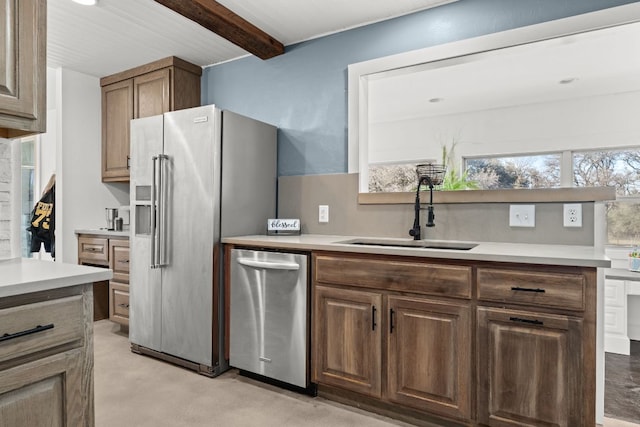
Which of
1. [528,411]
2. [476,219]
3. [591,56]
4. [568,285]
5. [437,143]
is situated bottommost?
[528,411]

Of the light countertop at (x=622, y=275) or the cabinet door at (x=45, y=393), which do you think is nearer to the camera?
the cabinet door at (x=45, y=393)

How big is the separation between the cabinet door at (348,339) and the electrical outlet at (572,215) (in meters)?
1.14

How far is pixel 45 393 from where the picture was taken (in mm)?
1132

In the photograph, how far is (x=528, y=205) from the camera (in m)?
2.26

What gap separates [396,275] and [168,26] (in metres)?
2.54

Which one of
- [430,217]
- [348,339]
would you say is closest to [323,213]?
[430,217]

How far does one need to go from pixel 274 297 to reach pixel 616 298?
291cm

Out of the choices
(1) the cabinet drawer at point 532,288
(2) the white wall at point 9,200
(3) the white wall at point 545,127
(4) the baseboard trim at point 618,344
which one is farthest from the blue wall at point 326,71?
(4) the baseboard trim at point 618,344

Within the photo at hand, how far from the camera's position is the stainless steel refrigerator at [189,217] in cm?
261

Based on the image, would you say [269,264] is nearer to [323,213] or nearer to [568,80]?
[323,213]

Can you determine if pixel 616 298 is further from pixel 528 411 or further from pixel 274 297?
pixel 274 297

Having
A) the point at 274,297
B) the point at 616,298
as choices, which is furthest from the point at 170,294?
the point at 616,298

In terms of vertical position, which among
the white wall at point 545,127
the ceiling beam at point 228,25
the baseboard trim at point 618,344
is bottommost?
the baseboard trim at point 618,344

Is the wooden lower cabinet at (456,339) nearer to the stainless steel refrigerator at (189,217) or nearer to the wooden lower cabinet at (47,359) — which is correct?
the stainless steel refrigerator at (189,217)
